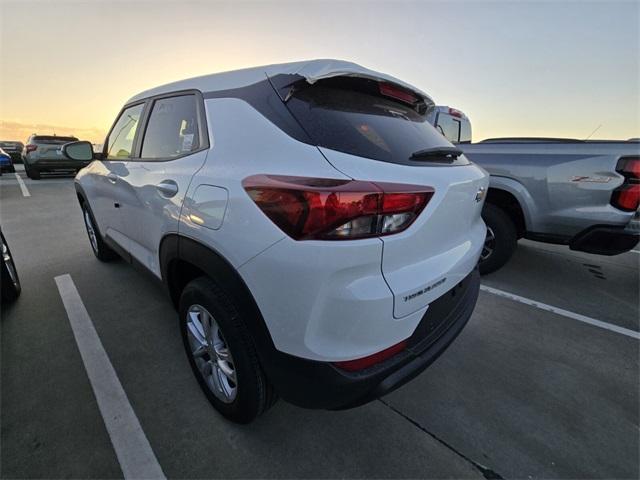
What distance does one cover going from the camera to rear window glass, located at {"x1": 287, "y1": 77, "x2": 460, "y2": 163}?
1.30 metres

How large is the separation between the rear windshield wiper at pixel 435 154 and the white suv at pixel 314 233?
1 centimetres

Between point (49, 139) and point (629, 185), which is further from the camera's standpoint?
point (49, 139)

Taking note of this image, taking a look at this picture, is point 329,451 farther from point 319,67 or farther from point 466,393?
point 319,67

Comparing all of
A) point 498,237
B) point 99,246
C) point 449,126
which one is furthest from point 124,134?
point 449,126

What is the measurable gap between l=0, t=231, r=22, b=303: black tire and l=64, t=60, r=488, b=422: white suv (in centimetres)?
203

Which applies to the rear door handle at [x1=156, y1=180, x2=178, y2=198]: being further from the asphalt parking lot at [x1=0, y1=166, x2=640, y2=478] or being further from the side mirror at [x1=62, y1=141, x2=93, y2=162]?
the side mirror at [x1=62, y1=141, x2=93, y2=162]

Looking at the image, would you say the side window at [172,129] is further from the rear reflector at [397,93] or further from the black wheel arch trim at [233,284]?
the rear reflector at [397,93]

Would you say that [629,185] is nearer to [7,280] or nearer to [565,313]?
[565,313]

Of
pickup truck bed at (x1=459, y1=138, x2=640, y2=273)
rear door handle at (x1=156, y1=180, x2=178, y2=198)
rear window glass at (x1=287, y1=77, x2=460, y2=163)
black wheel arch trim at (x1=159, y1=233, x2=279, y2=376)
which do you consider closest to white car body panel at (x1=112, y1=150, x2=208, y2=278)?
rear door handle at (x1=156, y1=180, x2=178, y2=198)

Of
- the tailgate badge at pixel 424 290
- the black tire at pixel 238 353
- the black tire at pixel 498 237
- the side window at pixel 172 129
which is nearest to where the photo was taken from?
the tailgate badge at pixel 424 290

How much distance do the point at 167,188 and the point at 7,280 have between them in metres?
2.28

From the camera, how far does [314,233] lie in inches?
44.9

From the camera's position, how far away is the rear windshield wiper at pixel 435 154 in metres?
1.47

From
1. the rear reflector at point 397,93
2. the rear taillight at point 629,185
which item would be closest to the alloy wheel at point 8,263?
the rear reflector at point 397,93
